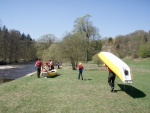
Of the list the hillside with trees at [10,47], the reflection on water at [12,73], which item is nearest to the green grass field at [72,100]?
the reflection on water at [12,73]

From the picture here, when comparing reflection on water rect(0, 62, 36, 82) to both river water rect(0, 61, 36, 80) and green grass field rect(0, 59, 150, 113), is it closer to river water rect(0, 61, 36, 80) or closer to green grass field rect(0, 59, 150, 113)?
river water rect(0, 61, 36, 80)

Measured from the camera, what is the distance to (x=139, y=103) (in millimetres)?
10406

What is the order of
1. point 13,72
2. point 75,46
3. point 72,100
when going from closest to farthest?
point 72,100, point 75,46, point 13,72

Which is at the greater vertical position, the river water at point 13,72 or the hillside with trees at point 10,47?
the hillside with trees at point 10,47

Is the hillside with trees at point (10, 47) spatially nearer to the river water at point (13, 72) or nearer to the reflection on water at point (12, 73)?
the river water at point (13, 72)

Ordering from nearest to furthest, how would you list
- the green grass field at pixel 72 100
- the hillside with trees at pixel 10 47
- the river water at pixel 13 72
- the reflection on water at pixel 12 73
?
the green grass field at pixel 72 100 → the reflection on water at pixel 12 73 → the river water at pixel 13 72 → the hillside with trees at pixel 10 47

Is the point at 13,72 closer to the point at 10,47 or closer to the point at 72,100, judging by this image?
the point at 72,100

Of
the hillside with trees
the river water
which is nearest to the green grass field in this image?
the river water

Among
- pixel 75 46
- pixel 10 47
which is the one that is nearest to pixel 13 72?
pixel 75 46

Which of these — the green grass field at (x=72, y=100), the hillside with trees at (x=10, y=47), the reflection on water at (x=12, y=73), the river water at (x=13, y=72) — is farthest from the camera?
the hillside with trees at (x=10, y=47)

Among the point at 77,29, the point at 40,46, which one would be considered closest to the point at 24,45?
the point at 40,46

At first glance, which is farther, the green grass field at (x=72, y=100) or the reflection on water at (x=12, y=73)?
the reflection on water at (x=12, y=73)

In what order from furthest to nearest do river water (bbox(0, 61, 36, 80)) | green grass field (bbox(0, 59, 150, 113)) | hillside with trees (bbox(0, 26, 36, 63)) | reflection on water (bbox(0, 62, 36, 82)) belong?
hillside with trees (bbox(0, 26, 36, 63)) < river water (bbox(0, 61, 36, 80)) < reflection on water (bbox(0, 62, 36, 82)) < green grass field (bbox(0, 59, 150, 113))

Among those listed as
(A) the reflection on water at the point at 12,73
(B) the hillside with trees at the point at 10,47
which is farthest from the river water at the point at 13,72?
(B) the hillside with trees at the point at 10,47
